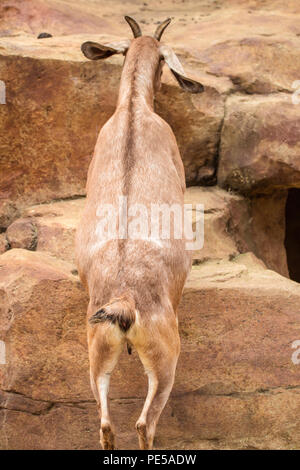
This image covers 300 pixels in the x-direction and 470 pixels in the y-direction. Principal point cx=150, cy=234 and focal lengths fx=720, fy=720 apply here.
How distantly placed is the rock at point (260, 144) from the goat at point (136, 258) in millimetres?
964

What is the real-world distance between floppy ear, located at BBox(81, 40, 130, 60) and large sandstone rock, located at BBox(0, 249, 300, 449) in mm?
1910

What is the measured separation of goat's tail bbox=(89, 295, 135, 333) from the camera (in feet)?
11.9

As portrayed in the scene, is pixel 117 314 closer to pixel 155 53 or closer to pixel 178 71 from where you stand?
pixel 178 71

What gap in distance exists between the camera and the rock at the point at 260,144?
6.45 meters

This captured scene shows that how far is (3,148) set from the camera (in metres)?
6.30

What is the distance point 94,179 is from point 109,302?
1.34 meters

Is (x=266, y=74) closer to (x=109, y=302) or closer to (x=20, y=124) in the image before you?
(x=20, y=124)

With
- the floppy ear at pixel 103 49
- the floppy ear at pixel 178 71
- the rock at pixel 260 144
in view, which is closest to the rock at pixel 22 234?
the floppy ear at pixel 103 49

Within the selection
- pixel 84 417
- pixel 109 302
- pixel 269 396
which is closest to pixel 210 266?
pixel 269 396

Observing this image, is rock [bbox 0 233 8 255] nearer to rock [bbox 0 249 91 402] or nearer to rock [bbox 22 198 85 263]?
rock [bbox 22 198 85 263]

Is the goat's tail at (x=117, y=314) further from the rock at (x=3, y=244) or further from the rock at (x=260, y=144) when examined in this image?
the rock at (x=260, y=144)

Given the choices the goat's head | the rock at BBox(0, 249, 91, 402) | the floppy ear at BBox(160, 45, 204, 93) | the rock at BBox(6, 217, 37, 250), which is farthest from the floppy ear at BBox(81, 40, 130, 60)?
Answer: the rock at BBox(0, 249, 91, 402)

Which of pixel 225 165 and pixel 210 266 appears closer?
pixel 210 266

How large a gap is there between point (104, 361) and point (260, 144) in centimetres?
331
